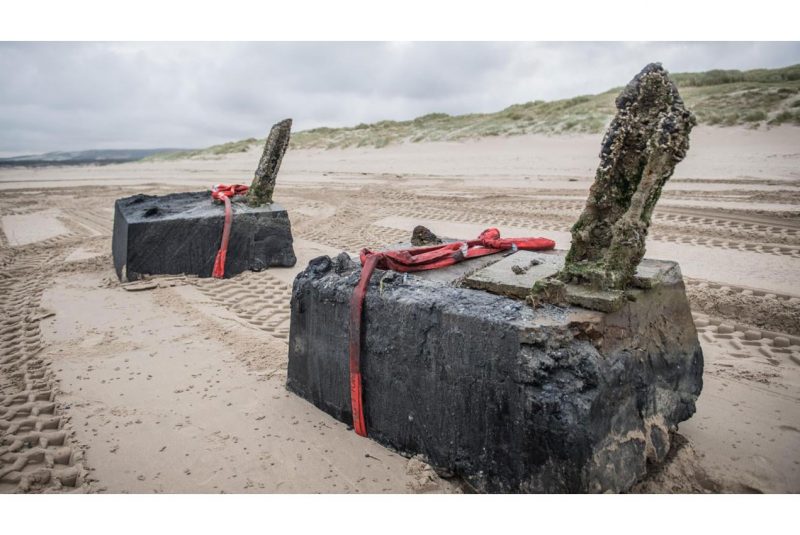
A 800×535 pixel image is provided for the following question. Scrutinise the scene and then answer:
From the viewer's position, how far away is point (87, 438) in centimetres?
259

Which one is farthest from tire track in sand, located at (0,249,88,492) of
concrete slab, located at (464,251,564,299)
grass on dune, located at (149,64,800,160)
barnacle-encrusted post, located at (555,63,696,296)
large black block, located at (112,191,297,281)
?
grass on dune, located at (149,64,800,160)

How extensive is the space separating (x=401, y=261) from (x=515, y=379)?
0.94m

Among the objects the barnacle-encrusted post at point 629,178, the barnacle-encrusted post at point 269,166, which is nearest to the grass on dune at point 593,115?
the barnacle-encrusted post at point 269,166

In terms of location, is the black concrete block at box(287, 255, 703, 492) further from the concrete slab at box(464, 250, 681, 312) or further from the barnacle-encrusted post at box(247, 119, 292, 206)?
the barnacle-encrusted post at box(247, 119, 292, 206)

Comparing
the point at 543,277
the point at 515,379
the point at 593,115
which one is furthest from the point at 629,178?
the point at 593,115

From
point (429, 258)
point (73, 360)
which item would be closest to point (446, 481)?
point (429, 258)

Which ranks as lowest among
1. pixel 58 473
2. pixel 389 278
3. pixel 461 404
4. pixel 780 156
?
pixel 58 473

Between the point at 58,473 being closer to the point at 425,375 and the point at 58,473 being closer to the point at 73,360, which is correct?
the point at 73,360

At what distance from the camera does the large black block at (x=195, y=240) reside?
5.30m

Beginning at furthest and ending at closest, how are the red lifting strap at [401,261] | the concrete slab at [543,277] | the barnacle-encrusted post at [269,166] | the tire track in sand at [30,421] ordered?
1. the barnacle-encrusted post at [269,166]
2. the red lifting strap at [401,261]
3. the tire track in sand at [30,421]
4. the concrete slab at [543,277]

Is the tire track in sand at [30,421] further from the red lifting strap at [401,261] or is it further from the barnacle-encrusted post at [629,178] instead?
the barnacle-encrusted post at [629,178]

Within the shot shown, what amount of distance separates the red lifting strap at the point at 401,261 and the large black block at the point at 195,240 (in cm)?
309

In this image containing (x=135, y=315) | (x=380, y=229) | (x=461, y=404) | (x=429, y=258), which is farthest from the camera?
(x=380, y=229)

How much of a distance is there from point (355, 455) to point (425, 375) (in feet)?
1.70
